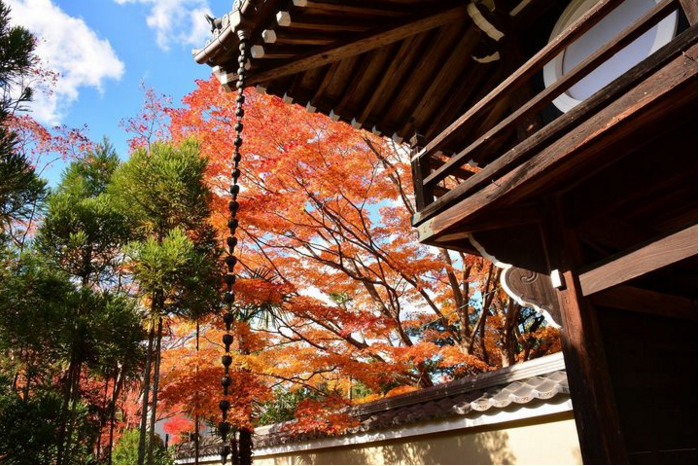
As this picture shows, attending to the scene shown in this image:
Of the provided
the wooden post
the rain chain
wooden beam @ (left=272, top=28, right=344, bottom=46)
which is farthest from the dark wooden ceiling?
the wooden post

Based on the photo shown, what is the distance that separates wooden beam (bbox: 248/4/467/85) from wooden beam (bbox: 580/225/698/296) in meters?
2.54

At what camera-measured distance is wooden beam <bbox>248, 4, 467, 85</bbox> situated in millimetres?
3871

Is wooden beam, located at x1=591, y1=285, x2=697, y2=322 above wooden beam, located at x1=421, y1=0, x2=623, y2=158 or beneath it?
beneath

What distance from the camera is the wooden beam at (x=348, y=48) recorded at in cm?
387

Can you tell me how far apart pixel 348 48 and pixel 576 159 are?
7.38 ft

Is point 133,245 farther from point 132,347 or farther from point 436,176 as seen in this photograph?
point 436,176

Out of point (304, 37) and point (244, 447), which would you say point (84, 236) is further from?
point (304, 37)

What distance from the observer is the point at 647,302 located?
10.7 ft

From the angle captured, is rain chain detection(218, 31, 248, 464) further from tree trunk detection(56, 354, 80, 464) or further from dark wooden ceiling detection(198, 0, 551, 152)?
tree trunk detection(56, 354, 80, 464)

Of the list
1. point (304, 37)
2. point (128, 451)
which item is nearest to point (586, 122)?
point (304, 37)

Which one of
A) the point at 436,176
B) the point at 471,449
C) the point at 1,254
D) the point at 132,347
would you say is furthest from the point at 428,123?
the point at 1,254

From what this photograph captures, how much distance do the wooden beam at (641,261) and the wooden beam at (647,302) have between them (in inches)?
3.6

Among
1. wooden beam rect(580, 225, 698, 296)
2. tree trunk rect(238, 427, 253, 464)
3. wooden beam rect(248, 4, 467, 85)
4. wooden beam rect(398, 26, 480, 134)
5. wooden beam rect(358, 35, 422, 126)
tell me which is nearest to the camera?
wooden beam rect(580, 225, 698, 296)

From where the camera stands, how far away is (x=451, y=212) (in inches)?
125
